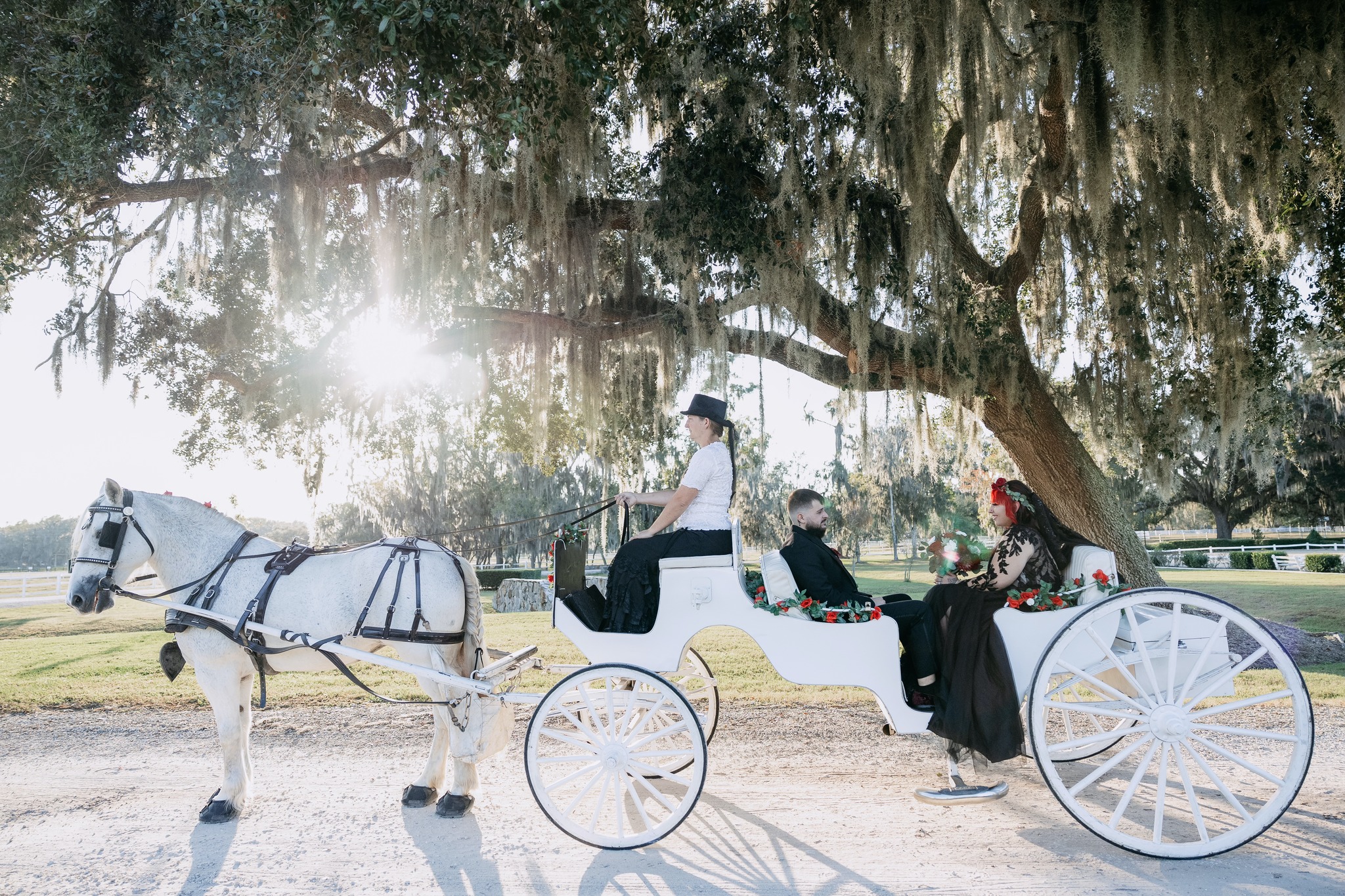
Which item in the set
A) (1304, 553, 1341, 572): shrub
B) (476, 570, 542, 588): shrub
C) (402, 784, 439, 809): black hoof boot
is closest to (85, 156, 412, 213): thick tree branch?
(402, 784, 439, 809): black hoof boot

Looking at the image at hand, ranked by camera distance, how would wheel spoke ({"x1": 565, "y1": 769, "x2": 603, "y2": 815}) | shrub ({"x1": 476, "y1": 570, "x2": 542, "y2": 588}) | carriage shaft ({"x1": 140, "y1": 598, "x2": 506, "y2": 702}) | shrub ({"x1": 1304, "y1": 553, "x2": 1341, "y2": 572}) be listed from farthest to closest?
shrub ({"x1": 476, "y1": 570, "x2": 542, "y2": 588}), shrub ({"x1": 1304, "y1": 553, "x2": 1341, "y2": 572}), carriage shaft ({"x1": 140, "y1": 598, "x2": 506, "y2": 702}), wheel spoke ({"x1": 565, "y1": 769, "x2": 603, "y2": 815})

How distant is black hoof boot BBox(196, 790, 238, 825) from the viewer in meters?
3.64

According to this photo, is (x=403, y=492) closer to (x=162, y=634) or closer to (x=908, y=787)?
(x=162, y=634)

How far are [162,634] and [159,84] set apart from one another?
930 centimetres

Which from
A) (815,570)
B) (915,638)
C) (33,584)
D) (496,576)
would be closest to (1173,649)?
(915,638)

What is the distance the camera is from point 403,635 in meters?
3.66

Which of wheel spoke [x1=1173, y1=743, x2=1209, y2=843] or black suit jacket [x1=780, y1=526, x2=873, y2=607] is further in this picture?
black suit jacket [x1=780, y1=526, x2=873, y2=607]

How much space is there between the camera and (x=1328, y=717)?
539cm

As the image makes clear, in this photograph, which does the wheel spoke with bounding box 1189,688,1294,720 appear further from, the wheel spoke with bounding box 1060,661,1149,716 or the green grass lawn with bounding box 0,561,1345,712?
the green grass lawn with bounding box 0,561,1345,712

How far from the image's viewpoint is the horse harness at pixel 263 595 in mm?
3656

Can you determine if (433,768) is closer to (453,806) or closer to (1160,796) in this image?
(453,806)

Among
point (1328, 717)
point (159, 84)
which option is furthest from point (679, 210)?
point (1328, 717)

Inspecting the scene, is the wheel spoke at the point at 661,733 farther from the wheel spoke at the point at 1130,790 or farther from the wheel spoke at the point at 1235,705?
the wheel spoke at the point at 1235,705

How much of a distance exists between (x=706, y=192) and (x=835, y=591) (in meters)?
3.71
